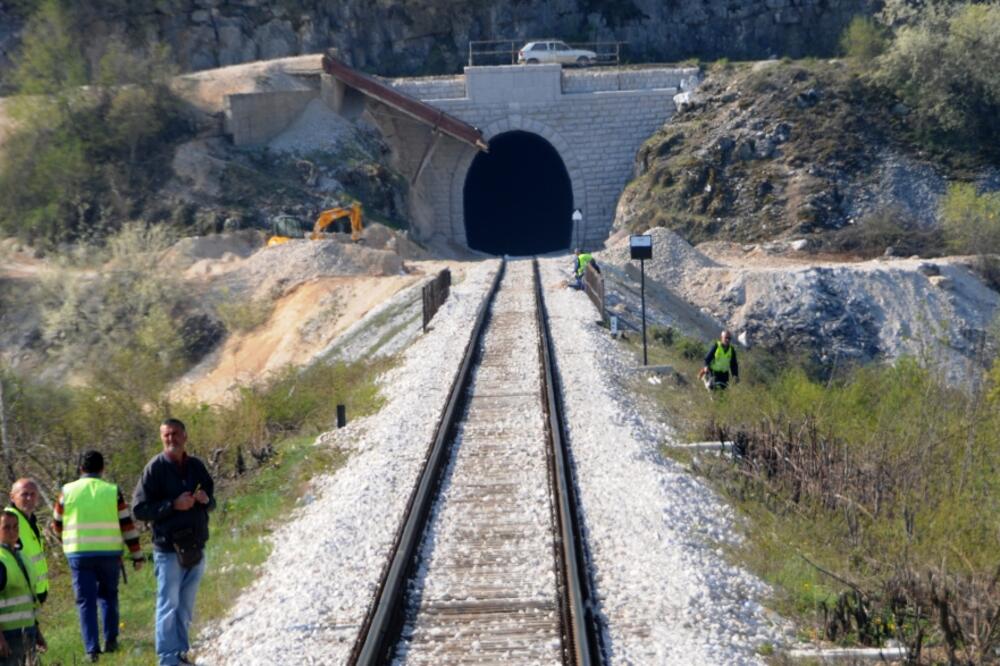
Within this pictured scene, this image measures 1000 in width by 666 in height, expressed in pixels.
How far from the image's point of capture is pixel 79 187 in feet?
137

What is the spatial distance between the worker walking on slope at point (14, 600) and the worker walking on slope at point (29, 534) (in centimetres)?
9

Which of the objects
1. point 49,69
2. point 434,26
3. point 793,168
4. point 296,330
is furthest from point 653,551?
point 434,26

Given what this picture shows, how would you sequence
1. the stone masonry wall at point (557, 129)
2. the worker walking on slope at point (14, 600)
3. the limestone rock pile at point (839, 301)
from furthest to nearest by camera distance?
the stone masonry wall at point (557, 129)
the limestone rock pile at point (839, 301)
the worker walking on slope at point (14, 600)

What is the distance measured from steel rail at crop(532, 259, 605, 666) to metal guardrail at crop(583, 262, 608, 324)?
802 cm

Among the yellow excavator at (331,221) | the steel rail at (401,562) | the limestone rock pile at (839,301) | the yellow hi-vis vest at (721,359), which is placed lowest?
the limestone rock pile at (839,301)

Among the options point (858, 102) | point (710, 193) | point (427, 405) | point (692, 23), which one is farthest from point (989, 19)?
point (427, 405)

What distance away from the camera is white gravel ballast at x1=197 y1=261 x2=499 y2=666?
8.77 m

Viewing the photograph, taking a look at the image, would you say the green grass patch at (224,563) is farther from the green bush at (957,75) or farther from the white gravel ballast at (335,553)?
the green bush at (957,75)

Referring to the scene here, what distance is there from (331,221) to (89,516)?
30956 millimetres

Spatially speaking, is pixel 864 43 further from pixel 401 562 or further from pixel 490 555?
pixel 401 562

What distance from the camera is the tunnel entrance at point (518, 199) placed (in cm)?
5209

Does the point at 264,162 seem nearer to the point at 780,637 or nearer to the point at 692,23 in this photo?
the point at 692,23

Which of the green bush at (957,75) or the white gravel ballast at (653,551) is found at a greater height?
the green bush at (957,75)

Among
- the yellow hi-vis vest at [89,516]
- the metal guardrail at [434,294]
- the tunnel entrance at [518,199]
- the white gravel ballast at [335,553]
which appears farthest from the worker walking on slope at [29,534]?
the tunnel entrance at [518,199]
